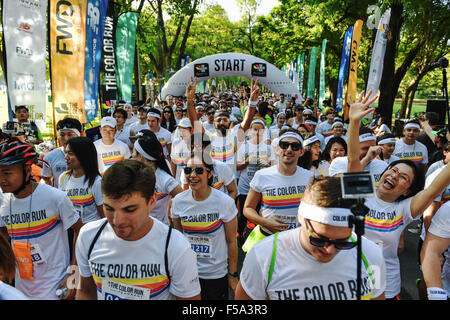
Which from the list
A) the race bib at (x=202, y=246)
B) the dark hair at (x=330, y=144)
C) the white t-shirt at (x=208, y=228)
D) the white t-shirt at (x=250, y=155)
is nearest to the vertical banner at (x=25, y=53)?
the white t-shirt at (x=250, y=155)

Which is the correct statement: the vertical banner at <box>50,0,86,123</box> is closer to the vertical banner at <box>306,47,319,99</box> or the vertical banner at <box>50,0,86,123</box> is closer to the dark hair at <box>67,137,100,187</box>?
the dark hair at <box>67,137,100,187</box>

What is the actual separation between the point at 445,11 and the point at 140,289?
19.2m

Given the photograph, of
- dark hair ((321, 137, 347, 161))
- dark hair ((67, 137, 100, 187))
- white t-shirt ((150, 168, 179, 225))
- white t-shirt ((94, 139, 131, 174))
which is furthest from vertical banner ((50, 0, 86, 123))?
dark hair ((321, 137, 347, 161))

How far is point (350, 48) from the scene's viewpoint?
420 inches

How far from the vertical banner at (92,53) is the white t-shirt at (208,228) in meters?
4.72

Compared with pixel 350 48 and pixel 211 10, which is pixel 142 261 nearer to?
pixel 350 48

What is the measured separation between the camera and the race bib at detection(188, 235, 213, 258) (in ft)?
10.5

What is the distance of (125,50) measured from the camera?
11.7m

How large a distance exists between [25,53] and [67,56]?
3.14ft

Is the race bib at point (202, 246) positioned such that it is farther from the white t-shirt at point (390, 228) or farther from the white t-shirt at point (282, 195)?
the white t-shirt at point (390, 228)

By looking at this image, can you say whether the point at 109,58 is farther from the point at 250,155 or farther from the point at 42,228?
the point at 42,228

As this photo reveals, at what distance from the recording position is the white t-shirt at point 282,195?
342cm

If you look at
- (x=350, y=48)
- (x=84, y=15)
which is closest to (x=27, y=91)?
(x=84, y=15)

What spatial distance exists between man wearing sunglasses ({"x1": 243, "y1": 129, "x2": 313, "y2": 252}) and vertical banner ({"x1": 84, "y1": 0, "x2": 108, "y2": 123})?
487 centimetres
